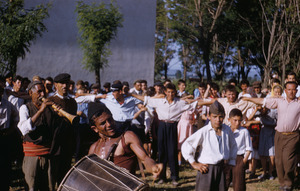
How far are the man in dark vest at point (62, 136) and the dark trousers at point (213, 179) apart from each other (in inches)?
83.6

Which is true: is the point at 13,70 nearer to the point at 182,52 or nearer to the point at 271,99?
the point at 271,99

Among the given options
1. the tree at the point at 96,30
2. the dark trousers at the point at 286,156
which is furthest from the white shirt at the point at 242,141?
the tree at the point at 96,30

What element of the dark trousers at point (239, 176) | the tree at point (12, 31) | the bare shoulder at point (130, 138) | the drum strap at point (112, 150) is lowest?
the dark trousers at point (239, 176)

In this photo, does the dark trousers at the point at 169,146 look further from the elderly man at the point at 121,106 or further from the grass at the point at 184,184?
the elderly man at the point at 121,106

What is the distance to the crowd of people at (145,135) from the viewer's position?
3770mm

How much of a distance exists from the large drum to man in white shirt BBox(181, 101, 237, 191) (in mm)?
1632

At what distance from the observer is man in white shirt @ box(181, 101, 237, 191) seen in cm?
463

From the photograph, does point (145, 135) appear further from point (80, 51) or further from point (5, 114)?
point (80, 51)

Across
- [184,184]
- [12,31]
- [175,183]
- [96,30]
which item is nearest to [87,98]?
[175,183]

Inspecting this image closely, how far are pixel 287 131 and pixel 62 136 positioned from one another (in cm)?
424

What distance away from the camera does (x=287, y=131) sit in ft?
22.0

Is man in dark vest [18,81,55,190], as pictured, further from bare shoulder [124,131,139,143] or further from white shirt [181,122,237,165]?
white shirt [181,122,237,165]

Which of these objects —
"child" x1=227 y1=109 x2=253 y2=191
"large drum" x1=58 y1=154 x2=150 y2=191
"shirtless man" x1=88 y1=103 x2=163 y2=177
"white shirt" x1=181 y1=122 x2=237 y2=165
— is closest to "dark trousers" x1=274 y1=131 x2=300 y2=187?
"child" x1=227 y1=109 x2=253 y2=191

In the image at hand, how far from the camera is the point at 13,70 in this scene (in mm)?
12188
